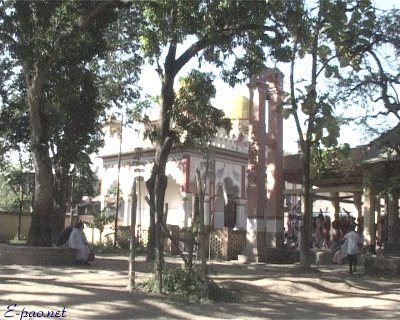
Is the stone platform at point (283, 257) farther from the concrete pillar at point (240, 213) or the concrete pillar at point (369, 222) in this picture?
the concrete pillar at point (240, 213)

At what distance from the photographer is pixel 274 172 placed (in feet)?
69.8

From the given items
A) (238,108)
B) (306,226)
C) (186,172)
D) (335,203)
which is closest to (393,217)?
(335,203)

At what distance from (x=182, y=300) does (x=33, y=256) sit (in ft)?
19.6

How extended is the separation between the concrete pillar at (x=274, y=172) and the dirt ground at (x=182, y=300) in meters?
6.76

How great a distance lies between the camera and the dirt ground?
28.6 ft

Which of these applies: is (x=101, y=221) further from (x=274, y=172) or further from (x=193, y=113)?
(x=193, y=113)

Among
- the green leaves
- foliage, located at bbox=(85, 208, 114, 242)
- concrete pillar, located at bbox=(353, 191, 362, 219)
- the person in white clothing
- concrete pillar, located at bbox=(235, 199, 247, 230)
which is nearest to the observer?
the person in white clothing

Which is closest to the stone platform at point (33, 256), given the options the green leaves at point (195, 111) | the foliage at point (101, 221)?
the green leaves at point (195, 111)

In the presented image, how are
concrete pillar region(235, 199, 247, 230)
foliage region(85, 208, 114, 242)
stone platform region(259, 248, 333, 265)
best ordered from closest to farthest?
stone platform region(259, 248, 333, 265) < foliage region(85, 208, 114, 242) < concrete pillar region(235, 199, 247, 230)

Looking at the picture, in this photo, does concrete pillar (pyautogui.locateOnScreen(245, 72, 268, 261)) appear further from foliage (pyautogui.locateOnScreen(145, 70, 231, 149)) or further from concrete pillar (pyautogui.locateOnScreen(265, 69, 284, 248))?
foliage (pyautogui.locateOnScreen(145, 70, 231, 149))

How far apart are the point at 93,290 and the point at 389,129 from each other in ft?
29.1

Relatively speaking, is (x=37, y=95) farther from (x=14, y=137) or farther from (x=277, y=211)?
(x=277, y=211)

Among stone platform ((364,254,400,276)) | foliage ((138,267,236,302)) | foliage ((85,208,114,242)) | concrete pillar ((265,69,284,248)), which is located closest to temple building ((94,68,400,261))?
concrete pillar ((265,69,284,248))

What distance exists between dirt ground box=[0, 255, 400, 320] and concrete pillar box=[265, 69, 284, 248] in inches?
266
